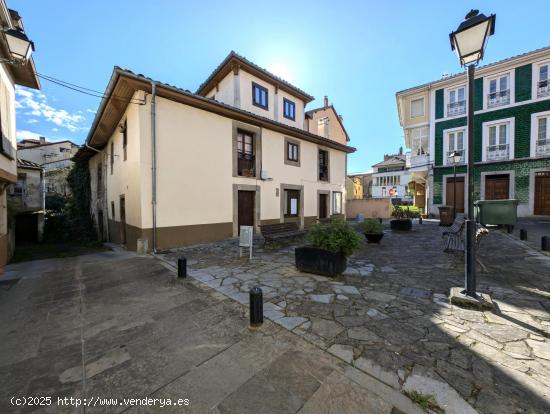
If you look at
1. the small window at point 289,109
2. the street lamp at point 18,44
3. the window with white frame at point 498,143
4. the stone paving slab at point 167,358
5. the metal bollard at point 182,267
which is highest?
the small window at point 289,109

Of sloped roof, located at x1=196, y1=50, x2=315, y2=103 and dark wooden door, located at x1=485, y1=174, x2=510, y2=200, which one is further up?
sloped roof, located at x1=196, y1=50, x2=315, y2=103

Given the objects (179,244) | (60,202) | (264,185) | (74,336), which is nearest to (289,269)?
(74,336)

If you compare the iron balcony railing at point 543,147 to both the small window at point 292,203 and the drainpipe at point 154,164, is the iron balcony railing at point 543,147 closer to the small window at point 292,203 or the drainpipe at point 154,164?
the small window at point 292,203

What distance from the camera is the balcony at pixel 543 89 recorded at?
14.1 m

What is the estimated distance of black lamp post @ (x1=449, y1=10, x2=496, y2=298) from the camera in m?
3.29

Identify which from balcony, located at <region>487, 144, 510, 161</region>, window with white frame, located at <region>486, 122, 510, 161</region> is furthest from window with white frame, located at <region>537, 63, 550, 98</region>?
balcony, located at <region>487, 144, 510, 161</region>

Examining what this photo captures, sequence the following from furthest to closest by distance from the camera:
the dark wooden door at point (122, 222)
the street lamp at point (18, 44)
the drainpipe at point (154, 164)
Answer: the dark wooden door at point (122, 222) → the drainpipe at point (154, 164) → the street lamp at point (18, 44)

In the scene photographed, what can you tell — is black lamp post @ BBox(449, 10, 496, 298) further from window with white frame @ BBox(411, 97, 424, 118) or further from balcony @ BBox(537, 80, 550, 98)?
window with white frame @ BBox(411, 97, 424, 118)

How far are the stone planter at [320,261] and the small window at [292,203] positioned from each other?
718cm

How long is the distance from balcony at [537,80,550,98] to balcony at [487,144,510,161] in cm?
318

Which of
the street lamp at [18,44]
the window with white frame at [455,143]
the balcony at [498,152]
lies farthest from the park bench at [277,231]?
the balcony at [498,152]

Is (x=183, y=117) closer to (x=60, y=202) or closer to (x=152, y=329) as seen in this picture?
(x=152, y=329)

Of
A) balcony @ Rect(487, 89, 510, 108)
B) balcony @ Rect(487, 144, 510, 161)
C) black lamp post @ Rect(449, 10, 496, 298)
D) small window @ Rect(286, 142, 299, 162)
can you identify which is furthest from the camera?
balcony @ Rect(487, 144, 510, 161)

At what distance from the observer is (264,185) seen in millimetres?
11070
